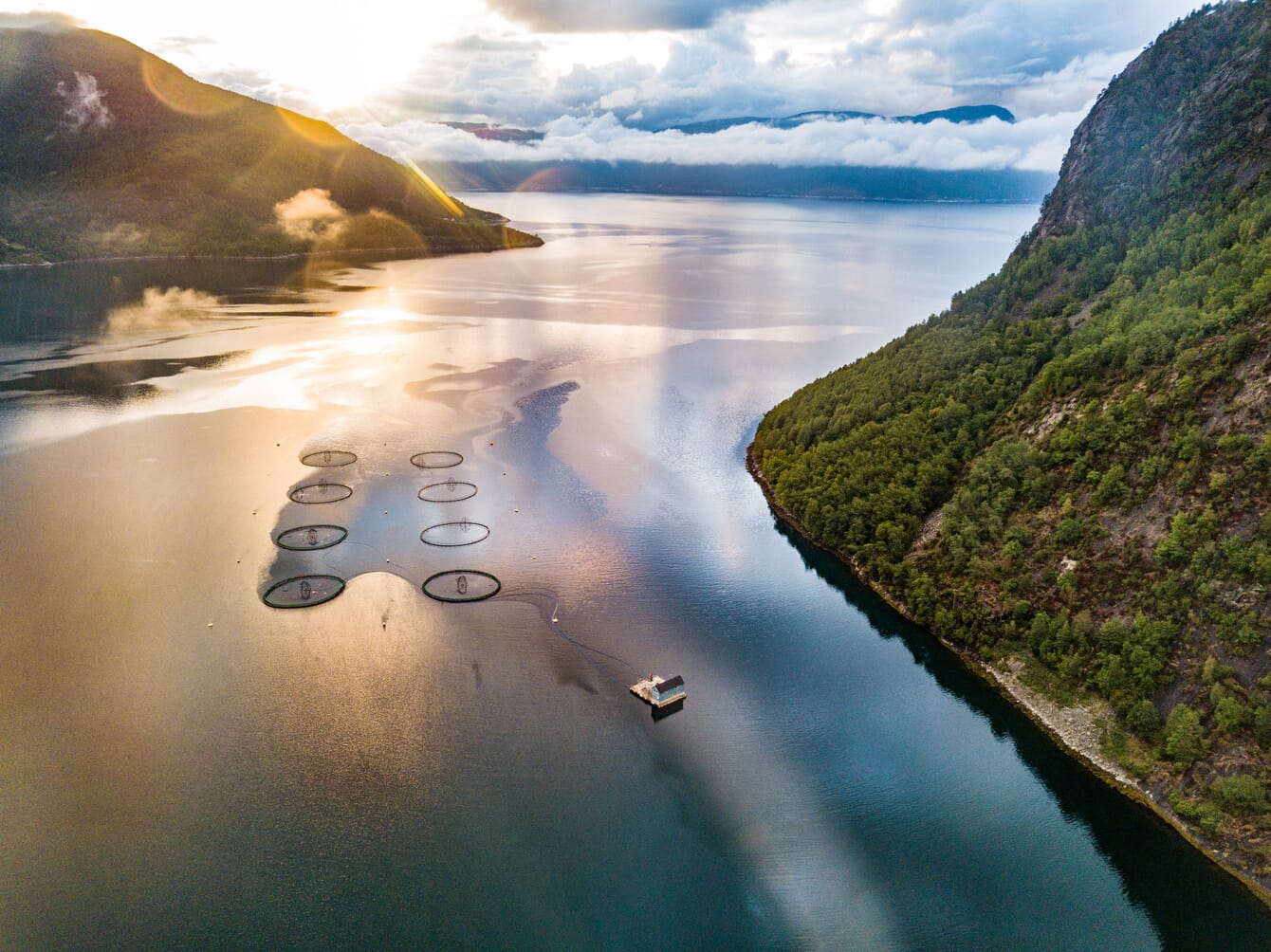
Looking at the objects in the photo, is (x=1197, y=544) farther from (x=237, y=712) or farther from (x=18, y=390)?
(x=18, y=390)

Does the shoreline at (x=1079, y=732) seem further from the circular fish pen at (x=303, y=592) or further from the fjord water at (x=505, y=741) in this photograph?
the circular fish pen at (x=303, y=592)

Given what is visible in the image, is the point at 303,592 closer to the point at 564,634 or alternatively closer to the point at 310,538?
the point at 310,538

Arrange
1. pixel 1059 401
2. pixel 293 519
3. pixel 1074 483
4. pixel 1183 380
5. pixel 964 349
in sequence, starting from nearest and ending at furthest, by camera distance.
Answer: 1. pixel 1183 380
2. pixel 1074 483
3. pixel 1059 401
4. pixel 293 519
5. pixel 964 349

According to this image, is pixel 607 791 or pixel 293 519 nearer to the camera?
pixel 607 791

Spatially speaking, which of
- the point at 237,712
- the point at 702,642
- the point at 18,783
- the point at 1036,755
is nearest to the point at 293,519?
the point at 237,712

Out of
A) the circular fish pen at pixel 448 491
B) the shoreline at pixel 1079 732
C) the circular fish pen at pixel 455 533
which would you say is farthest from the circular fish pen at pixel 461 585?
the shoreline at pixel 1079 732

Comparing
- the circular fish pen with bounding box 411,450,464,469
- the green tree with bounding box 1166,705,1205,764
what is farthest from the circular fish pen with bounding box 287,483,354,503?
the green tree with bounding box 1166,705,1205,764

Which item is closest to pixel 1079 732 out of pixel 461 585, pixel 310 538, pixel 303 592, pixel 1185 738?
pixel 1185 738
